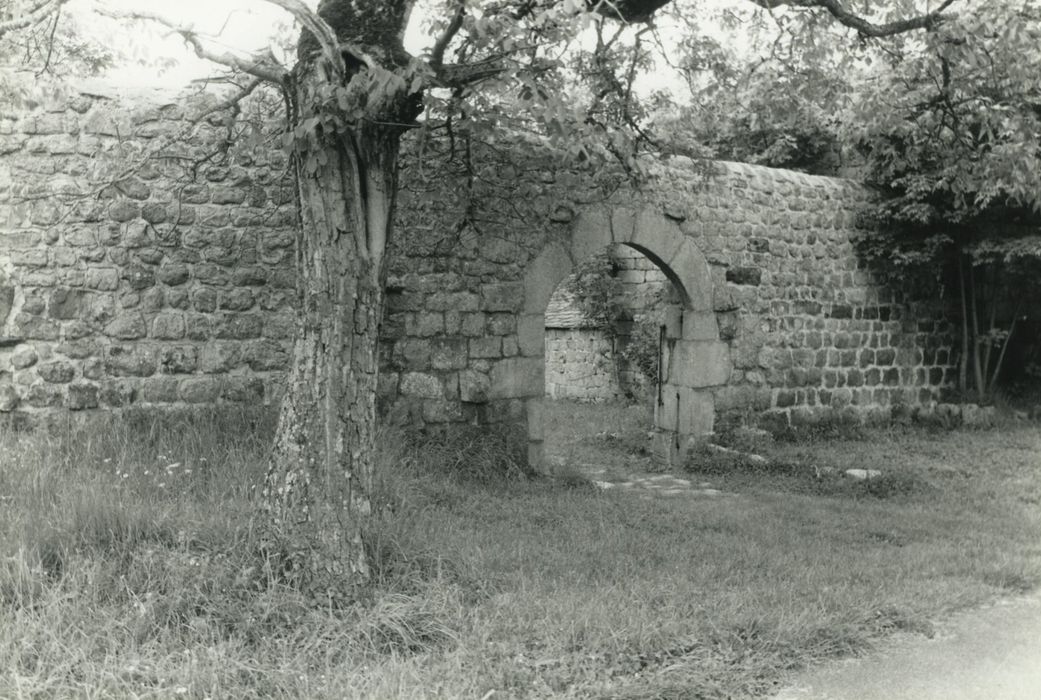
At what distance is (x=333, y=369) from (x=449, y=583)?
1138mm

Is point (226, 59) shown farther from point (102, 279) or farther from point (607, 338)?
point (607, 338)

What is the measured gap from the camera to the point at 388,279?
24.2 ft

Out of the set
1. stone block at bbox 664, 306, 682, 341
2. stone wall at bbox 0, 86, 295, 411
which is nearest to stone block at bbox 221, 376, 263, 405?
stone wall at bbox 0, 86, 295, 411

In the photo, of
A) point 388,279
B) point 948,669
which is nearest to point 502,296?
point 388,279

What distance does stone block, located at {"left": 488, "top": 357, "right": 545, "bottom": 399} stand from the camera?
7727 millimetres

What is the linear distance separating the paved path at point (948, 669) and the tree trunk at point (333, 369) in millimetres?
2047

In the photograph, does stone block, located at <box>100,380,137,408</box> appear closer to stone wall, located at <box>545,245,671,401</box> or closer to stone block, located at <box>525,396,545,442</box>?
stone block, located at <box>525,396,545,442</box>

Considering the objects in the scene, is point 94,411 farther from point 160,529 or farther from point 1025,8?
point 1025,8

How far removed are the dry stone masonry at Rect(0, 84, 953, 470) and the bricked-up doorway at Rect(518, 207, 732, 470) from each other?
20mm

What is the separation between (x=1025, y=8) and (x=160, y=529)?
583 cm

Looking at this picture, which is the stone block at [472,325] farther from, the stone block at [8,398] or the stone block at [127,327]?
the stone block at [8,398]

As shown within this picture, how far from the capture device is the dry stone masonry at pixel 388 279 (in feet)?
21.0

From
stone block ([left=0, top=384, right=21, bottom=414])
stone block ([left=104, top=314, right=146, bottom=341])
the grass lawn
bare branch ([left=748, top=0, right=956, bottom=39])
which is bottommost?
the grass lawn

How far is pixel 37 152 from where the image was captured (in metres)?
6.40
